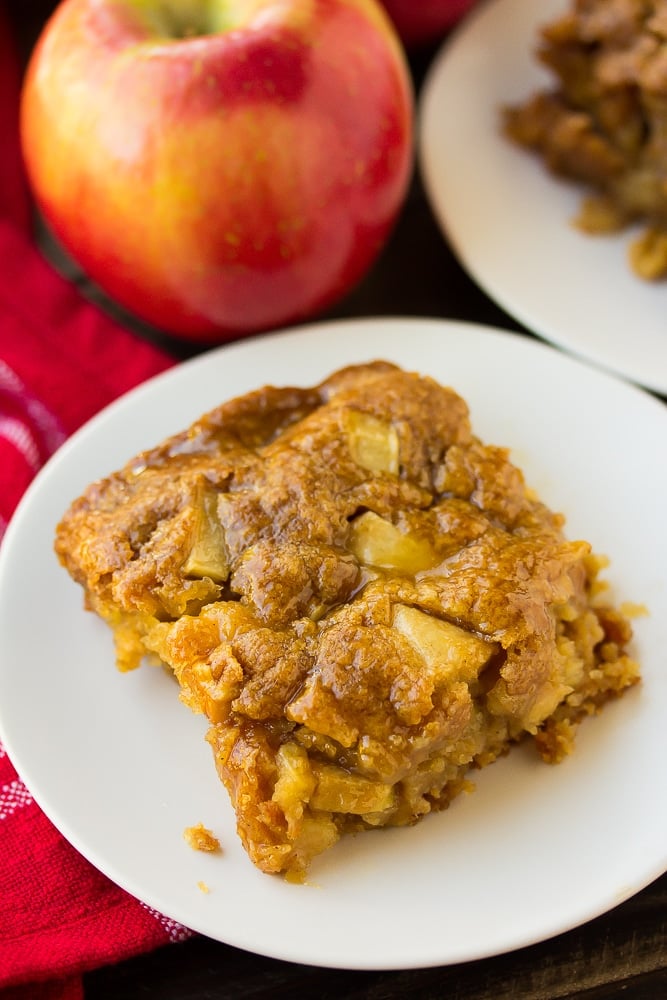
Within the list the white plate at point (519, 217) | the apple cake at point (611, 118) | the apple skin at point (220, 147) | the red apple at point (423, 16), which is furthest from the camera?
the red apple at point (423, 16)

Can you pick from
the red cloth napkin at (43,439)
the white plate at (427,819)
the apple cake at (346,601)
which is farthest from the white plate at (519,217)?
the red cloth napkin at (43,439)

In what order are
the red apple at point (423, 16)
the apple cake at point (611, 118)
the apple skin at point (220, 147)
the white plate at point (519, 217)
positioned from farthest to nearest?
the red apple at point (423, 16), the apple cake at point (611, 118), the white plate at point (519, 217), the apple skin at point (220, 147)

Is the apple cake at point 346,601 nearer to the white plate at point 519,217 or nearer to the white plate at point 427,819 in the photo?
the white plate at point 427,819

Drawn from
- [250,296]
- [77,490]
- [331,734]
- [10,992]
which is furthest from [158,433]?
[10,992]

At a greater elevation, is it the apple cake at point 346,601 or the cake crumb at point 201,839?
the apple cake at point 346,601

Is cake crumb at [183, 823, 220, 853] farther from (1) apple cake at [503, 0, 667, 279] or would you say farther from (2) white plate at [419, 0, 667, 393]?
(1) apple cake at [503, 0, 667, 279]

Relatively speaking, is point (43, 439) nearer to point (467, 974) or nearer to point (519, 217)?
point (519, 217)

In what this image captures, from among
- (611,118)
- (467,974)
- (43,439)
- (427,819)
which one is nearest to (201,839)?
(427,819)
